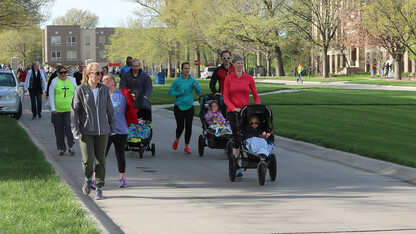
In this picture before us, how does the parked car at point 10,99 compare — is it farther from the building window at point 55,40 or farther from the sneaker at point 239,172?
the building window at point 55,40

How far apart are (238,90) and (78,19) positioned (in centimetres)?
17130

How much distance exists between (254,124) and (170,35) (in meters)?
76.8

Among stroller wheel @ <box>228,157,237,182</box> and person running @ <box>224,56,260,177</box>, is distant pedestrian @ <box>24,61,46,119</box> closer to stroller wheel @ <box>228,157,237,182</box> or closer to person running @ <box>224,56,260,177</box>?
person running @ <box>224,56,260,177</box>

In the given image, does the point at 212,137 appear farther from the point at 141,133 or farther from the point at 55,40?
the point at 55,40

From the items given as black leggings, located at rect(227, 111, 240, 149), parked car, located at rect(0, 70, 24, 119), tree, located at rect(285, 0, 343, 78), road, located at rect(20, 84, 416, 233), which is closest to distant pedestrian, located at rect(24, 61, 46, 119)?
parked car, located at rect(0, 70, 24, 119)

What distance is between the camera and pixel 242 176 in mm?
11023

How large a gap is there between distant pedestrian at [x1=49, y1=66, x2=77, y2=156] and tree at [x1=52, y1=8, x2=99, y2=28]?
163 metres

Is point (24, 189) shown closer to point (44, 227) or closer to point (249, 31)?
point (44, 227)

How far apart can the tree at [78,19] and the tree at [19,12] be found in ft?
406

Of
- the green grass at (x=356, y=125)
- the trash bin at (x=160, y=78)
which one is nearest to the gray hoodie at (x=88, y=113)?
the green grass at (x=356, y=125)

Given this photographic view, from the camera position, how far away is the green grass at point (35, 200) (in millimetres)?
6664

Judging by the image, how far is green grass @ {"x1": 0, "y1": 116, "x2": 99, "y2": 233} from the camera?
6664mm

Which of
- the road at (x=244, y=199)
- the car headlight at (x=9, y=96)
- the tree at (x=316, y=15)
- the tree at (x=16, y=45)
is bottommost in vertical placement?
the road at (x=244, y=199)

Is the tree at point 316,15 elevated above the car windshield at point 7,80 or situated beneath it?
elevated above
